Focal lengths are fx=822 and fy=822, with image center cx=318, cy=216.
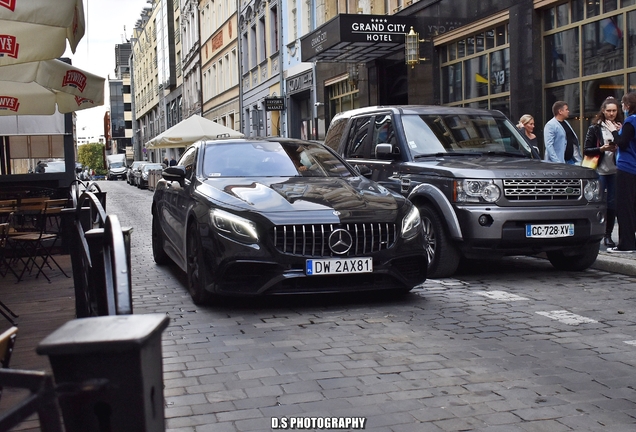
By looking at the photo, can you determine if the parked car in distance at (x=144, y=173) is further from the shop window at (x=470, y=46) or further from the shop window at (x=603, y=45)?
the shop window at (x=603, y=45)

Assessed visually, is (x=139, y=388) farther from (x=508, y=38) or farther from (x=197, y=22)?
(x=197, y=22)

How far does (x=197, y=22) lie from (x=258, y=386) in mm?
54690

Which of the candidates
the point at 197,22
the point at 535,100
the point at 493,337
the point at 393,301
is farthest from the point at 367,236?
the point at 197,22

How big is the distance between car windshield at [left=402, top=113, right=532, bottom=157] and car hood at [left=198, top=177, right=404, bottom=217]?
1713mm

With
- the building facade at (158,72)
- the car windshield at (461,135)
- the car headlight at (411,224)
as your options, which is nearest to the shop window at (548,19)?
the car windshield at (461,135)

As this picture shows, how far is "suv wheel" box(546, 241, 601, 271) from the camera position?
8.91 metres

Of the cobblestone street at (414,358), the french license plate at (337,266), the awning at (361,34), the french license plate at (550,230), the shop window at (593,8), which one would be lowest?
Result: the cobblestone street at (414,358)

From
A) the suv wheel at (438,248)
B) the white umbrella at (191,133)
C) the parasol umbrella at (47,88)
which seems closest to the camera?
the parasol umbrella at (47,88)

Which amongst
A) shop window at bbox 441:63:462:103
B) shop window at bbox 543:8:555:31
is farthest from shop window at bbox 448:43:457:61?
shop window at bbox 543:8:555:31

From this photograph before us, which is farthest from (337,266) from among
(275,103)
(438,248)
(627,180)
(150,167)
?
(150,167)

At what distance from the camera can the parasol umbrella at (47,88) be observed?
8.01m

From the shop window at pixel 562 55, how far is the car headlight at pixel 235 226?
1007 cm

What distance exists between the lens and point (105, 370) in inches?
72.2

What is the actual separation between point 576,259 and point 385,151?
2.44 metres
